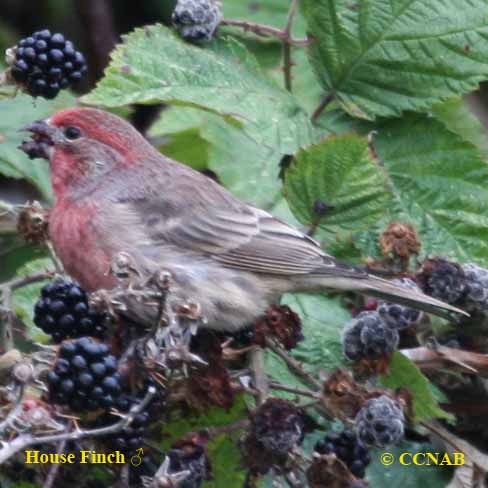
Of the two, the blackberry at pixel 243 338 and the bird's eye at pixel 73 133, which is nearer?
the blackberry at pixel 243 338

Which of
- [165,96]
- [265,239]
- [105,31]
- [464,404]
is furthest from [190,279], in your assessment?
[105,31]

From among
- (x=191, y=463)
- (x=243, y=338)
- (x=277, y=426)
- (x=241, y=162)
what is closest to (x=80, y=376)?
(x=191, y=463)

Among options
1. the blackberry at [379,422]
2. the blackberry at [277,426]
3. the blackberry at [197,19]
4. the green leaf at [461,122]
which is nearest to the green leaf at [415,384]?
the blackberry at [379,422]

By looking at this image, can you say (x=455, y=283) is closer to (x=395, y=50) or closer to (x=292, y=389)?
(x=292, y=389)

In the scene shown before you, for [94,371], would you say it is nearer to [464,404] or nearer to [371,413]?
[371,413]

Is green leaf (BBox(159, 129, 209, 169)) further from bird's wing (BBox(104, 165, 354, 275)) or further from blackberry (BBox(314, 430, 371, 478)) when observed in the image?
blackberry (BBox(314, 430, 371, 478))

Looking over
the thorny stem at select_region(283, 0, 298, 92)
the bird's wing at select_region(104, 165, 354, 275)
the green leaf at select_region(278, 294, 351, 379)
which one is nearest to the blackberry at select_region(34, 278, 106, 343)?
the green leaf at select_region(278, 294, 351, 379)

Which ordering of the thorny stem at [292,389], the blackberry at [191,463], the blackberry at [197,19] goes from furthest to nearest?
the blackberry at [197,19]
the thorny stem at [292,389]
the blackberry at [191,463]

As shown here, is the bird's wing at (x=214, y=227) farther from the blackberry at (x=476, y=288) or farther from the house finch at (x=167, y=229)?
the blackberry at (x=476, y=288)
